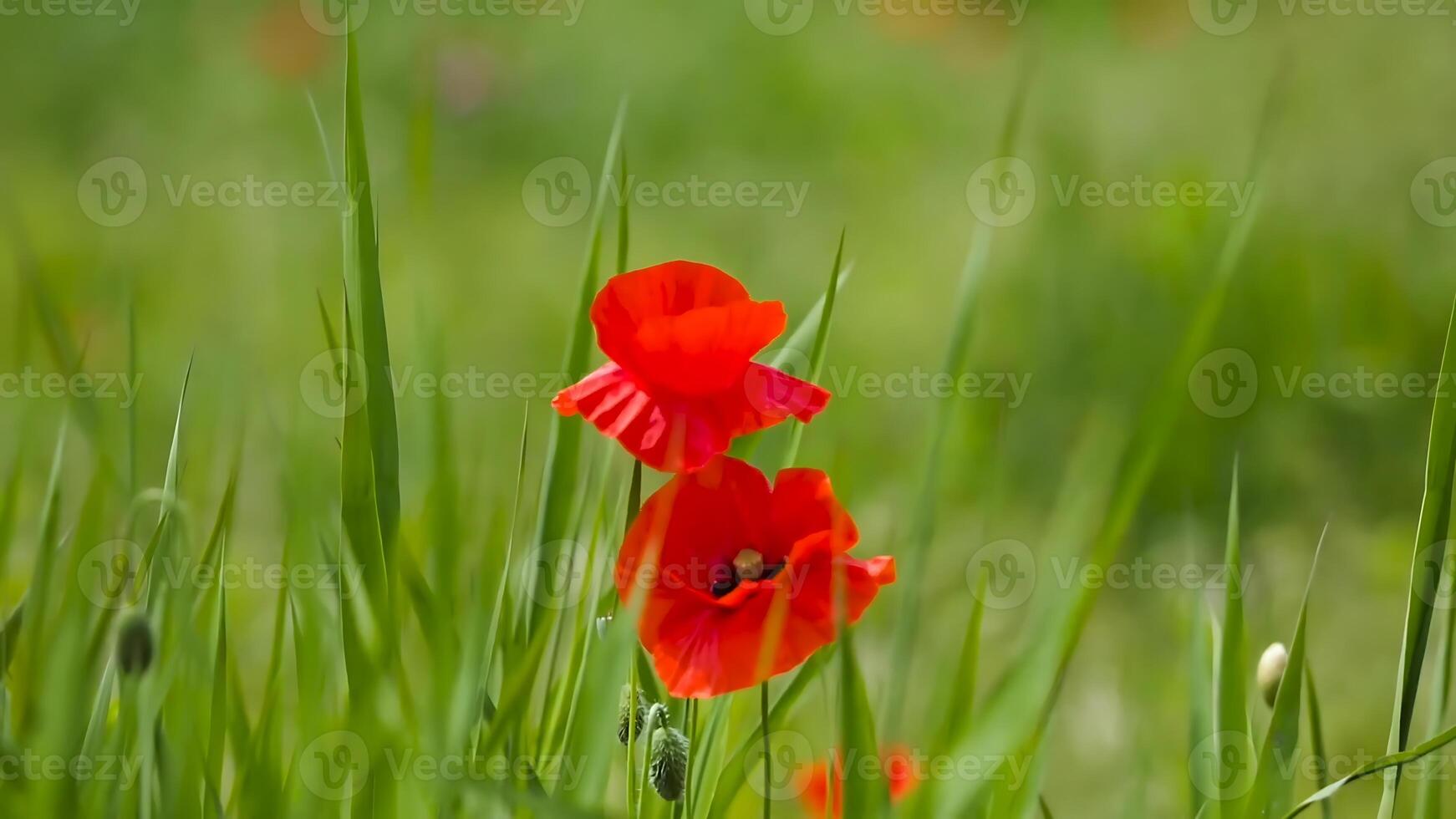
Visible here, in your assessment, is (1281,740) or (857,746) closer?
(857,746)

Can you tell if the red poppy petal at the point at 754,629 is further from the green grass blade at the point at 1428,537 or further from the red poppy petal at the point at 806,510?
the green grass blade at the point at 1428,537

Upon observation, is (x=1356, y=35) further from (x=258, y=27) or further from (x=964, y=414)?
(x=258, y=27)

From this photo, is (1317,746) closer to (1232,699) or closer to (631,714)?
(1232,699)

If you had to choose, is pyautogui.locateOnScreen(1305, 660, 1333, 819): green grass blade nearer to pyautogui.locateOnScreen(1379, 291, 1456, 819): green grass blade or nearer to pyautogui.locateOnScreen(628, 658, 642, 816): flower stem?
pyautogui.locateOnScreen(1379, 291, 1456, 819): green grass blade

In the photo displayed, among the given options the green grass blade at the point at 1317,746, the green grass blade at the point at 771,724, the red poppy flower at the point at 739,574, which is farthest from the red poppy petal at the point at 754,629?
the green grass blade at the point at 1317,746

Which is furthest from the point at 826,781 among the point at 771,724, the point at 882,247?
the point at 882,247

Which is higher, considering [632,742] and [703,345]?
[703,345]

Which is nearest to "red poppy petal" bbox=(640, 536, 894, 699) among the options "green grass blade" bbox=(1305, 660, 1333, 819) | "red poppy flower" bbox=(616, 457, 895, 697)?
"red poppy flower" bbox=(616, 457, 895, 697)
